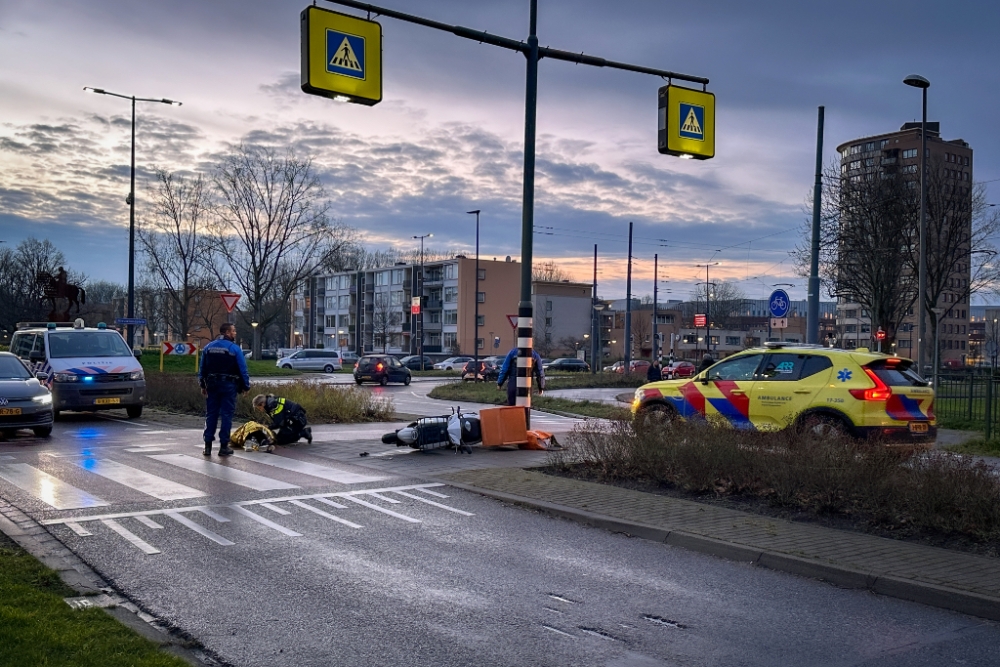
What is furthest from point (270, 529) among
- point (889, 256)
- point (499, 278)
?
point (499, 278)

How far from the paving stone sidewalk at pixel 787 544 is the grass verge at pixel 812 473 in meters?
0.42

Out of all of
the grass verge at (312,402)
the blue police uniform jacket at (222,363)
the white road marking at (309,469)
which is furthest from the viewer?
the grass verge at (312,402)

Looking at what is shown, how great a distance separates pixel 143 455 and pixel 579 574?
8.07m

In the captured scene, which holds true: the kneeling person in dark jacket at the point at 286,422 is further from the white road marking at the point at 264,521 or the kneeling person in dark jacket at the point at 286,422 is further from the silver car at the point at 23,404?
the white road marking at the point at 264,521

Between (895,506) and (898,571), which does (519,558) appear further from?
(895,506)

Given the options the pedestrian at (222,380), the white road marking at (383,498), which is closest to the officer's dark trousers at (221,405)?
the pedestrian at (222,380)

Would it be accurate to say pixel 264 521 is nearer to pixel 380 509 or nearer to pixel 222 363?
pixel 380 509

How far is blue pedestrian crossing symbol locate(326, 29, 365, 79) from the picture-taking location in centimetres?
1084

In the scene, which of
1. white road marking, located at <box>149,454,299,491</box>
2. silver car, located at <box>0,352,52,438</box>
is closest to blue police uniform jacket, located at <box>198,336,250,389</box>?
white road marking, located at <box>149,454,299,491</box>

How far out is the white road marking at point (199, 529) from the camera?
23.8 ft

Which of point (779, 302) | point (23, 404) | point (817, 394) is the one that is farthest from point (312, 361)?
point (817, 394)

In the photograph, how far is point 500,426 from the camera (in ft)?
43.5

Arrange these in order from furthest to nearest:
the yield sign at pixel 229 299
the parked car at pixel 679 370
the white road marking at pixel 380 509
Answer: the parked car at pixel 679 370 < the yield sign at pixel 229 299 < the white road marking at pixel 380 509

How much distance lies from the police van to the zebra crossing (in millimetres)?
10269
